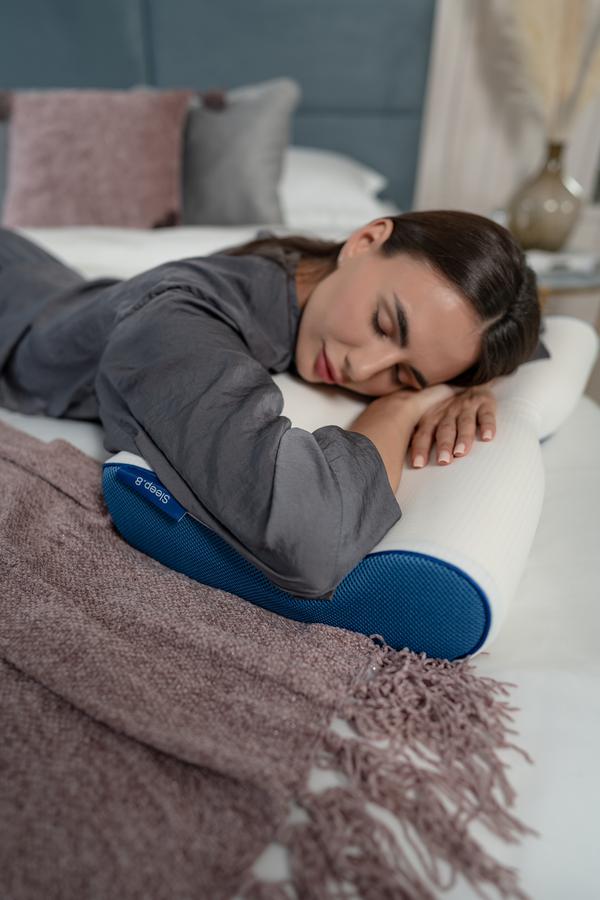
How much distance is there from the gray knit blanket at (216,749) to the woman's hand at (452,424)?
256mm

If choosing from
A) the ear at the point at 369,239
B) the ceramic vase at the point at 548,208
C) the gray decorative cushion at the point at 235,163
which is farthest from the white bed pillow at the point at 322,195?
the ear at the point at 369,239

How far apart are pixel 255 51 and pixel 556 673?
234 cm

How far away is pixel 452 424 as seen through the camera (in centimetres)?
80

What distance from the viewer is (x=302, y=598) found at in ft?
2.00

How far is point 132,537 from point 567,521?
1.89 ft

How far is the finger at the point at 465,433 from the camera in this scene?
0.75m

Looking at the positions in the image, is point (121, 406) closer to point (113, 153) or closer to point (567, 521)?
point (567, 521)

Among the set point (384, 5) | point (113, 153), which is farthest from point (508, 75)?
point (113, 153)

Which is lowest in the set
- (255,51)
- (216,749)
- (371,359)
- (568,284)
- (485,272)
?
(568,284)

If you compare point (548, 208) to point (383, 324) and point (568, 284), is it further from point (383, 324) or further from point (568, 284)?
point (383, 324)

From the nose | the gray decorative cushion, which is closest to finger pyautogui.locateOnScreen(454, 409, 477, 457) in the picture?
the nose

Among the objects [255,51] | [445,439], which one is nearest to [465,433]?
[445,439]

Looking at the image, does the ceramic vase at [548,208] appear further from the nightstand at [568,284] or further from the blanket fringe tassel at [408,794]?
the blanket fringe tassel at [408,794]

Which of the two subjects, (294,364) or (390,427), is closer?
(390,427)
